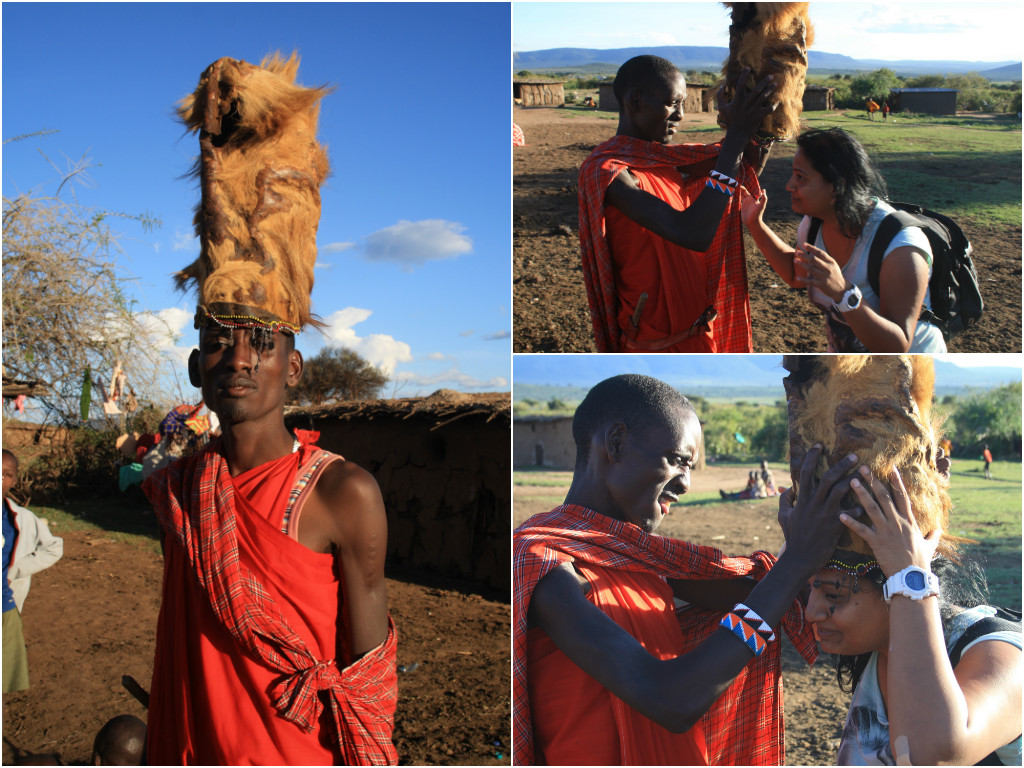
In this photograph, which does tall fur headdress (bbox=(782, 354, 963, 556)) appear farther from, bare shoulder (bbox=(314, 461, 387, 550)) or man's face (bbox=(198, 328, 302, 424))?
man's face (bbox=(198, 328, 302, 424))

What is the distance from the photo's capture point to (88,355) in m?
10.6

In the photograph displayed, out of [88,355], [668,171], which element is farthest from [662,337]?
[88,355]

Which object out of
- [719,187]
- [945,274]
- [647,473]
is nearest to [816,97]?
[719,187]

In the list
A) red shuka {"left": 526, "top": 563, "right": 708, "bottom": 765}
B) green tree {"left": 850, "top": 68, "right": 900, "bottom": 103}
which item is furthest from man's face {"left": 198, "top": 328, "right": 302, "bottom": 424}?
green tree {"left": 850, "top": 68, "right": 900, "bottom": 103}

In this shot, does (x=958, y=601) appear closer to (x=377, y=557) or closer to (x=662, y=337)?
(x=662, y=337)

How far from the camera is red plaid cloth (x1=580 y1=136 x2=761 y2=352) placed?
3.16m

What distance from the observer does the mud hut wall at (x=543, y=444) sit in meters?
2.83

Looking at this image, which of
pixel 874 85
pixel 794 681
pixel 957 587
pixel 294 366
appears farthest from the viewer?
pixel 874 85

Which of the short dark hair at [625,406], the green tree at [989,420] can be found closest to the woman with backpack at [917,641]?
the green tree at [989,420]

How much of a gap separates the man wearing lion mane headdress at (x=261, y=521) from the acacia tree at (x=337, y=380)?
11.7m

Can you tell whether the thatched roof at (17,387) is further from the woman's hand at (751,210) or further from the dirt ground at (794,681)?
the woman's hand at (751,210)

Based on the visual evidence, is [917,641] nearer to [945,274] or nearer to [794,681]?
[794,681]

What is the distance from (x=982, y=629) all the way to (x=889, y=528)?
441mm

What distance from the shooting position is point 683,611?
2498 mm
